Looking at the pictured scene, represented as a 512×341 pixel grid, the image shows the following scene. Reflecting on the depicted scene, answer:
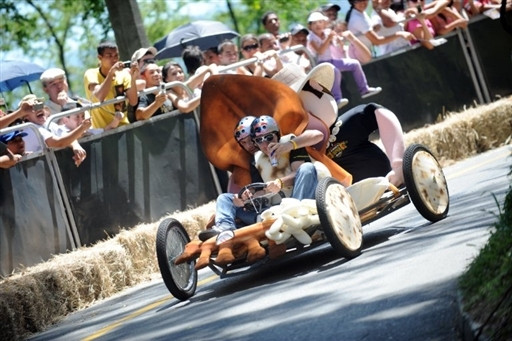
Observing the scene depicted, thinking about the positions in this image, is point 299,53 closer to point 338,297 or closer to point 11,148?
point 11,148

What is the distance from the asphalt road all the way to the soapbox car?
0.58ft

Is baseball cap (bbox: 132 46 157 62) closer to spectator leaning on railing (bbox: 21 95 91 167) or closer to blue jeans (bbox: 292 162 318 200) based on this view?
spectator leaning on railing (bbox: 21 95 91 167)

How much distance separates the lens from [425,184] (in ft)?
39.2

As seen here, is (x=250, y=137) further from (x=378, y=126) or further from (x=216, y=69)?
(x=216, y=69)

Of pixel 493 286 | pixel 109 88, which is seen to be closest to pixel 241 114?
pixel 109 88

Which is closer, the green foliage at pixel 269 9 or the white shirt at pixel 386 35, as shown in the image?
the white shirt at pixel 386 35

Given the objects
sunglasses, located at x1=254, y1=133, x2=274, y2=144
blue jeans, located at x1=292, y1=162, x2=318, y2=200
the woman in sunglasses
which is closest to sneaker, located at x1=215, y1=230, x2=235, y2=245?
blue jeans, located at x1=292, y1=162, x2=318, y2=200

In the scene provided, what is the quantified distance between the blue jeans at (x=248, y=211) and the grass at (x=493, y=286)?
13.6 feet

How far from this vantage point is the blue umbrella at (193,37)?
21969 millimetres

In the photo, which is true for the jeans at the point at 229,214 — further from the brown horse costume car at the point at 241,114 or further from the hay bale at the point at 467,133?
the hay bale at the point at 467,133

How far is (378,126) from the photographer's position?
13000 mm

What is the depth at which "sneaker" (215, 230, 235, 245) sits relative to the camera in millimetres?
11297

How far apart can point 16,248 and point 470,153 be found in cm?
720

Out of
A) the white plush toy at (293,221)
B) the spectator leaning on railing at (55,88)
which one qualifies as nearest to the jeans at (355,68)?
the spectator leaning on railing at (55,88)
